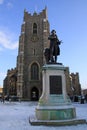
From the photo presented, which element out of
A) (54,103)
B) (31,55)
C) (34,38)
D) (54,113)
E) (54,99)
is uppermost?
(34,38)

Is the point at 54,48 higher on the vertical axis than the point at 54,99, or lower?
higher

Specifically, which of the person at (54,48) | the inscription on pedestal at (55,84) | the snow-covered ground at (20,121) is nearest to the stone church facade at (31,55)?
the snow-covered ground at (20,121)

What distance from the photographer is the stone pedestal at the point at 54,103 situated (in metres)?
8.02

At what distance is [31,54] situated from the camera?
46.4 meters

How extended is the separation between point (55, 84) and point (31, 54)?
37779 millimetres

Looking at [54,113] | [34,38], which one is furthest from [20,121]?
[34,38]

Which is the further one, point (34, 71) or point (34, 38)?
point (34, 38)

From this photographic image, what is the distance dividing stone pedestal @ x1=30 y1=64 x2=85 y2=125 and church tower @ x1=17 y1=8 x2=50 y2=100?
33.9 m

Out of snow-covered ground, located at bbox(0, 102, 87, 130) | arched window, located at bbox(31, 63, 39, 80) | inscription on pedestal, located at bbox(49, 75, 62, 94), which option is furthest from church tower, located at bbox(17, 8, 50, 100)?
inscription on pedestal, located at bbox(49, 75, 62, 94)

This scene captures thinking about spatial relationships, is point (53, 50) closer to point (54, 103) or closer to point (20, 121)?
point (54, 103)

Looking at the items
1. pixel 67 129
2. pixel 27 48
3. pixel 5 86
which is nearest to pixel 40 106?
pixel 67 129

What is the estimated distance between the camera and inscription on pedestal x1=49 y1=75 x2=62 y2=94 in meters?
8.91

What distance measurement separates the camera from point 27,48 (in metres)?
47.1

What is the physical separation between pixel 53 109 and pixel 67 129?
1722 mm
